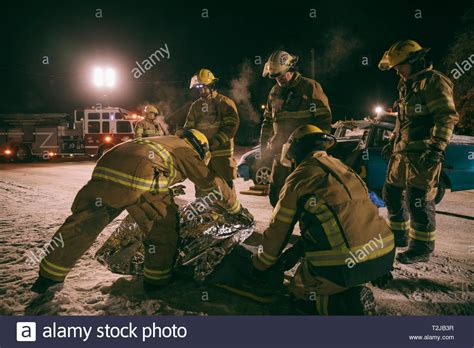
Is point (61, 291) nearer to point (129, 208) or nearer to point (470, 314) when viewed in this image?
point (129, 208)

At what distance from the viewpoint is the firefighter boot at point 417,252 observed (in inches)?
124

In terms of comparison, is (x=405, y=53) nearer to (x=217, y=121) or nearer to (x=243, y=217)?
(x=243, y=217)

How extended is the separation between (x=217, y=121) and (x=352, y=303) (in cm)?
308

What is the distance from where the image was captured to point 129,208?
2797 mm

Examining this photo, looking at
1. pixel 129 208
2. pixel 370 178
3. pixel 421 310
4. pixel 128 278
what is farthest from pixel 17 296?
pixel 370 178

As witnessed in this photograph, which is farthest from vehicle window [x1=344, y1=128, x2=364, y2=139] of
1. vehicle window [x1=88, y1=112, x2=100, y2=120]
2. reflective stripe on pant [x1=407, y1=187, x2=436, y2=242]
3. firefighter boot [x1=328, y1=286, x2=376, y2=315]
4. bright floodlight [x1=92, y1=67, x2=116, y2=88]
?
bright floodlight [x1=92, y1=67, x2=116, y2=88]

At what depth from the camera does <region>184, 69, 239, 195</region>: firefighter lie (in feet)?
14.9

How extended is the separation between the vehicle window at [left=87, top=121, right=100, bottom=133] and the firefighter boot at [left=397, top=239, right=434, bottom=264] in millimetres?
15333

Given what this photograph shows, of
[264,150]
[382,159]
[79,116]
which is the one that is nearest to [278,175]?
[264,150]

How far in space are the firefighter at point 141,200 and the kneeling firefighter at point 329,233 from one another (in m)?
0.89

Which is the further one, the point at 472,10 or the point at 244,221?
the point at 472,10

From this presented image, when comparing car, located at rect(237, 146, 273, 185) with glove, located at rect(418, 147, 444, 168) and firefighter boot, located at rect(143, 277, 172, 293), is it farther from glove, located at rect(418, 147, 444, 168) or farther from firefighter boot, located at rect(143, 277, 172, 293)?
firefighter boot, located at rect(143, 277, 172, 293)

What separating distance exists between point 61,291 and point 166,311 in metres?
0.92

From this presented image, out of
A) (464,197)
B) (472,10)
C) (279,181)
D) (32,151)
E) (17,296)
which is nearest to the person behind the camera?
(17,296)
